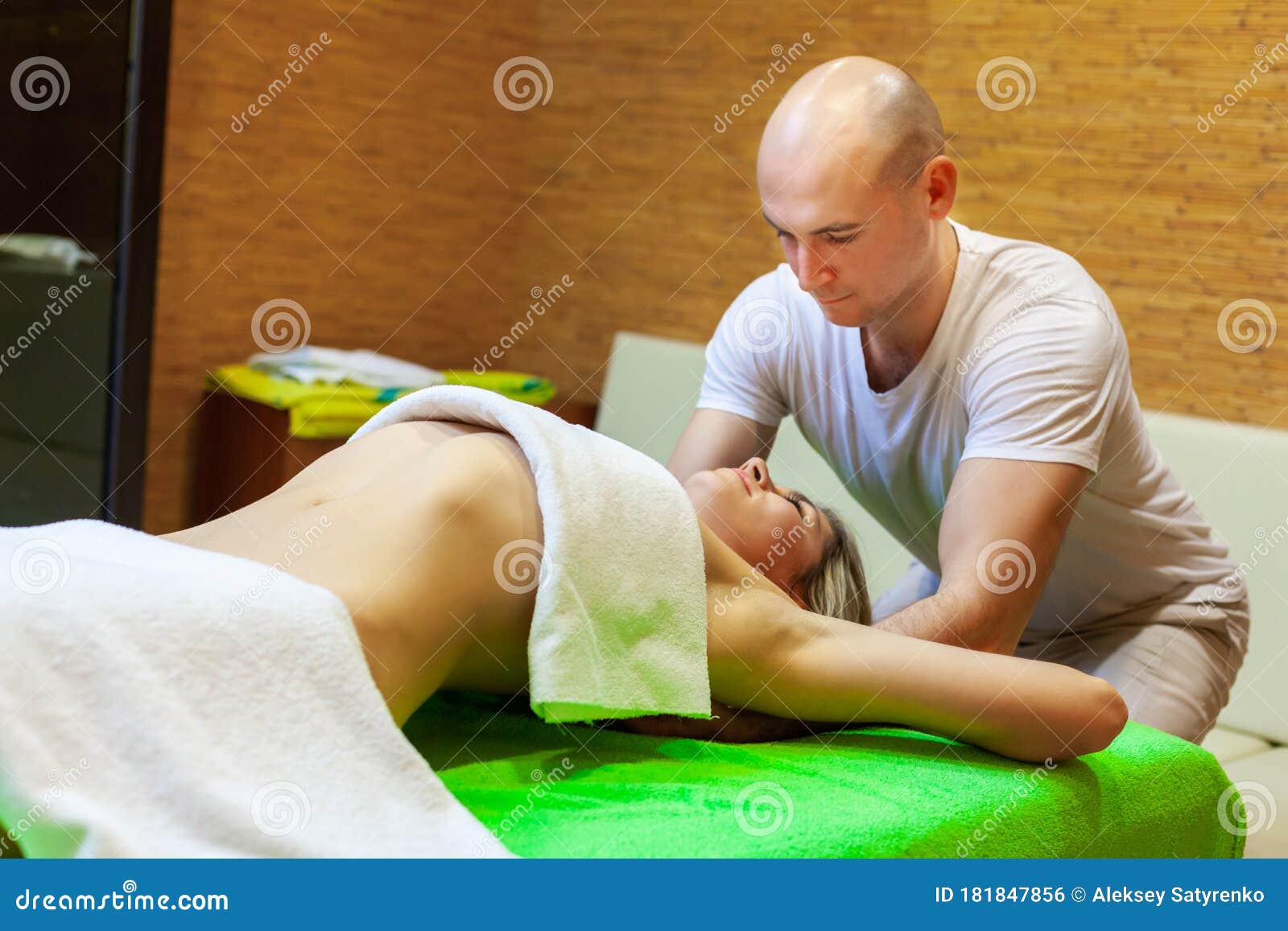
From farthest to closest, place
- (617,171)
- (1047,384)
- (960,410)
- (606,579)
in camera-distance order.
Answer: (617,171) < (960,410) < (1047,384) < (606,579)

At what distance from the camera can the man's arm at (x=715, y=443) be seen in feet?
7.14

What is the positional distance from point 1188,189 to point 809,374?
1126mm

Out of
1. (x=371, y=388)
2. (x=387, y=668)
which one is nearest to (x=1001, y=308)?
(x=387, y=668)

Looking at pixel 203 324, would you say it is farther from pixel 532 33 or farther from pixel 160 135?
pixel 532 33

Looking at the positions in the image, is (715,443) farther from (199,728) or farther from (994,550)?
(199,728)

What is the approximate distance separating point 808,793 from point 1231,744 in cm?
130

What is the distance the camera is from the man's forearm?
1.69 meters

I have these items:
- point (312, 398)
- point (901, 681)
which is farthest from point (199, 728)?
point (312, 398)

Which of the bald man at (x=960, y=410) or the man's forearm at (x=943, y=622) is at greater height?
the bald man at (x=960, y=410)

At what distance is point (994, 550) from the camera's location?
5.68 ft

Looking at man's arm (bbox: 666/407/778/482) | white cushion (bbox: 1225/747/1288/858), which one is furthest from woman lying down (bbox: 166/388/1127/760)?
white cushion (bbox: 1225/747/1288/858)

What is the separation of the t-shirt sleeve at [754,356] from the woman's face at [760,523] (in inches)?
17.8

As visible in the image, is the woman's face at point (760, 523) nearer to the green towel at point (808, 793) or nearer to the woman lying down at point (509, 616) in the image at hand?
the woman lying down at point (509, 616)

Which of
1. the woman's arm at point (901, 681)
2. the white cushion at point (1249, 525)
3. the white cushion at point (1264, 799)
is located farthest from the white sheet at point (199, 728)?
the white cushion at point (1264, 799)
